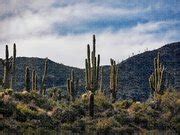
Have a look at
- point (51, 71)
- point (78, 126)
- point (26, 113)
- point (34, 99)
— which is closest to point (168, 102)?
point (34, 99)

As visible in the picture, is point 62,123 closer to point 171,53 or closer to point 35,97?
point 35,97

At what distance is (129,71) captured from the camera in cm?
9919

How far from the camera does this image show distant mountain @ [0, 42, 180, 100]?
9169cm

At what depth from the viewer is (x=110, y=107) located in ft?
148

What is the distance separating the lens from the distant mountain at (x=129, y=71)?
301ft

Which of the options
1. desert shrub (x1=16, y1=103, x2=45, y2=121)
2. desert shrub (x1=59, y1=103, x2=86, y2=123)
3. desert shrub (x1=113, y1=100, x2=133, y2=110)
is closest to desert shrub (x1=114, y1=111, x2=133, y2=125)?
desert shrub (x1=59, y1=103, x2=86, y2=123)

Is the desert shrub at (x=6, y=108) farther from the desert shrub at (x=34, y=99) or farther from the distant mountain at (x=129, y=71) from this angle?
the distant mountain at (x=129, y=71)

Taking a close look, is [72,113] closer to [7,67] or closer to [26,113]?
[26,113]

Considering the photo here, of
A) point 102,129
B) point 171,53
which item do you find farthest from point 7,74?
point 171,53

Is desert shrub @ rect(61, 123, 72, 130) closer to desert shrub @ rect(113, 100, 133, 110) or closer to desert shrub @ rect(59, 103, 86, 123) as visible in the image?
desert shrub @ rect(59, 103, 86, 123)

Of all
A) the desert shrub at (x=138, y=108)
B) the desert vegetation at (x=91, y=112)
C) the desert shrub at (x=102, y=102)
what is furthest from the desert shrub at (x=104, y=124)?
the desert shrub at (x=138, y=108)

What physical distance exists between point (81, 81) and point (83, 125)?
198ft

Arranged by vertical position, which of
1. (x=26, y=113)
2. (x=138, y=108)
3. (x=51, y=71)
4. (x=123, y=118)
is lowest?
(x=123, y=118)

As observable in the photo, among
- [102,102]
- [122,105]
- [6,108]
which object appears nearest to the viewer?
[6,108]
